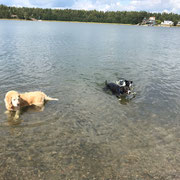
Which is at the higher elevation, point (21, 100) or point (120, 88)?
point (120, 88)

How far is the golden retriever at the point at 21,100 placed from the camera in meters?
7.24

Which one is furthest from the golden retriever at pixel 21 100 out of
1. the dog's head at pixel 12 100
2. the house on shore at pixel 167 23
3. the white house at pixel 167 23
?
the white house at pixel 167 23

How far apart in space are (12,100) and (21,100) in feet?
2.07

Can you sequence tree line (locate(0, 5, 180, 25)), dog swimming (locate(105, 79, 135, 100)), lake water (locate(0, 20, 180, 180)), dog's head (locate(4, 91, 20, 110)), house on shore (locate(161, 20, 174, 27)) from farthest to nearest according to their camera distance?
house on shore (locate(161, 20, 174, 27))
tree line (locate(0, 5, 180, 25))
dog swimming (locate(105, 79, 135, 100))
dog's head (locate(4, 91, 20, 110))
lake water (locate(0, 20, 180, 180))

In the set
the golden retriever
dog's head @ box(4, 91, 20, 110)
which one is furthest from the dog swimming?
dog's head @ box(4, 91, 20, 110)

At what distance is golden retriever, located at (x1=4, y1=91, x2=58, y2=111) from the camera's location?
7236mm

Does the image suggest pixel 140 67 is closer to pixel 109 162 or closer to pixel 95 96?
pixel 95 96

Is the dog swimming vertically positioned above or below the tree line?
below

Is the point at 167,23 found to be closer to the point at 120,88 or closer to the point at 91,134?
the point at 120,88

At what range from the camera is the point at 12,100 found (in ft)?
23.7

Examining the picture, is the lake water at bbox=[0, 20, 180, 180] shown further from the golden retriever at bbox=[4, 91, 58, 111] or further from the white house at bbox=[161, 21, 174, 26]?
the white house at bbox=[161, 21, 174, 26]

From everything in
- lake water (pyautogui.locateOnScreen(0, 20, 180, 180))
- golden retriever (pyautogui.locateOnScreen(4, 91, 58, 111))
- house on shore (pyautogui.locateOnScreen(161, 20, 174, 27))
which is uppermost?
house on shore (pyautogui.locateOnScreen(161, 20, 174, 27))

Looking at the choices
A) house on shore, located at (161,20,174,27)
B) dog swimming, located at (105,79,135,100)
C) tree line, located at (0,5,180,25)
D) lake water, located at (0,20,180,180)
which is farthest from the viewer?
house on shore, located at (161,20,174,27)

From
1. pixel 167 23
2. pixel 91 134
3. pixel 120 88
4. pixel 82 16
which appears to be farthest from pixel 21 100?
pixel 167 23
